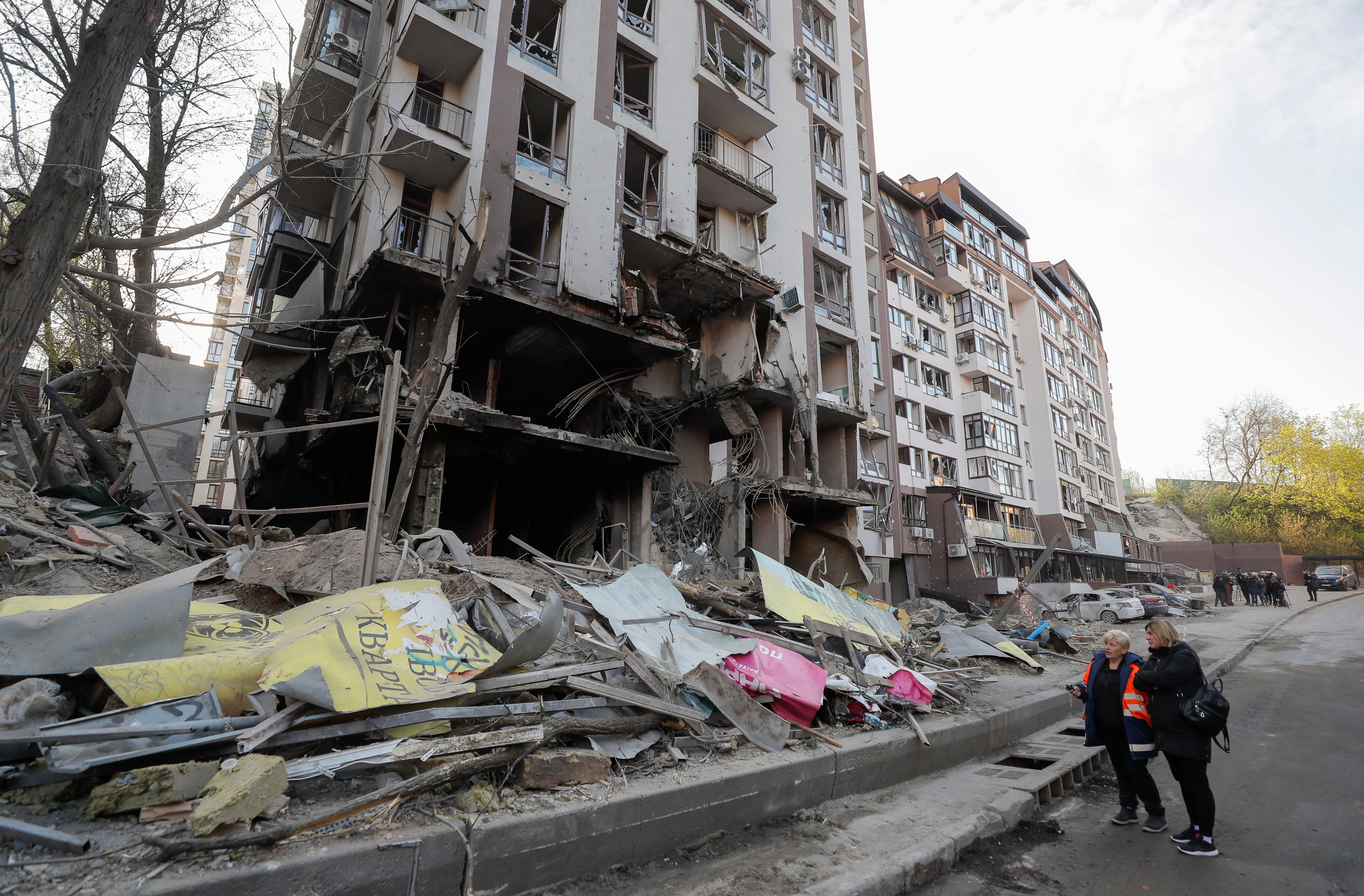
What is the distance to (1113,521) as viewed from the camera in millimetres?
52969

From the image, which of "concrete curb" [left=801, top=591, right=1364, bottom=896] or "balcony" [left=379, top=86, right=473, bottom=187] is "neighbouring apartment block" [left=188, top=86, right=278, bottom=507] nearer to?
"balcony" [left=379, top=86, right=473, bottom=187]

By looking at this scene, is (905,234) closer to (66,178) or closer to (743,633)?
(743,633)

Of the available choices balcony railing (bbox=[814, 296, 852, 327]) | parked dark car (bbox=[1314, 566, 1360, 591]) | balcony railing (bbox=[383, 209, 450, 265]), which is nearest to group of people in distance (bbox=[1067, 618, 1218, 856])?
balcony railing (bbox=[383, 209, 450, 265])

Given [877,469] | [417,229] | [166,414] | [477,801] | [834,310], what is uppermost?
[834,310]

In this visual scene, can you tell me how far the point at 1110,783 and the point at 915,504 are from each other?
25.7 m

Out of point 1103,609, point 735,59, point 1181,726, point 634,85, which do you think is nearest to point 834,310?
point 735,59

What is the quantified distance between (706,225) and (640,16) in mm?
6216

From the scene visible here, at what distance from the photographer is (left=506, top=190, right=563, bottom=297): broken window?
1370 cm

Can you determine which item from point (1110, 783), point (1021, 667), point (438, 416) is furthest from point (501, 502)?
point (1110, 783)

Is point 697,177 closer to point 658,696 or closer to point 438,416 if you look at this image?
point 438,416

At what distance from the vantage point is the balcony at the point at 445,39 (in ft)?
42.5

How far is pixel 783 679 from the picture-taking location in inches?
221

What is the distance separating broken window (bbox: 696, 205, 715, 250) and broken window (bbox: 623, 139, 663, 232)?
199 cm

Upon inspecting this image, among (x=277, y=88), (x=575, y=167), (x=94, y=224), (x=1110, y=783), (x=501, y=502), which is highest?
(x=575, y=167)
